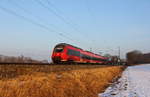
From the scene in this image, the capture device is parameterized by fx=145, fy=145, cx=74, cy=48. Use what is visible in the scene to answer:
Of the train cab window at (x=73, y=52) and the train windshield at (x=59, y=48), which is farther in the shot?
the train cab window at (x=73, y=52)

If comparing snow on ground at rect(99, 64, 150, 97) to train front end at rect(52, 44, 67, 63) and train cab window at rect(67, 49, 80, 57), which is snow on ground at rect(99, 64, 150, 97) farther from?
train cab window at rect(67, 49, 80, 57)

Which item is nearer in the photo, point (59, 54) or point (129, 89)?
point (129, 89)

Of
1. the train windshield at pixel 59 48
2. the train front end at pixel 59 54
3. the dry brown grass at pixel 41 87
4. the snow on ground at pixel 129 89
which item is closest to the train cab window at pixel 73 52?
the train front end at pixel 59 54

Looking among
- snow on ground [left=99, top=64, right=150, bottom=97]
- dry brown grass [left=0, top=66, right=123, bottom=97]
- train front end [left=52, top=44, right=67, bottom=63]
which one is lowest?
snow on ground [left=99, top=64, right=150, bottom=97]

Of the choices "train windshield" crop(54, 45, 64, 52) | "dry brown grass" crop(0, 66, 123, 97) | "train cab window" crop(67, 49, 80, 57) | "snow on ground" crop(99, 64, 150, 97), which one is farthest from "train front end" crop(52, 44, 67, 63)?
"dry brown grass" crop(0, 66, 123, 97)

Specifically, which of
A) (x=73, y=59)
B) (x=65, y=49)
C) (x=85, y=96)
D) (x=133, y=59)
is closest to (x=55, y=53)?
(x=65, y=49)

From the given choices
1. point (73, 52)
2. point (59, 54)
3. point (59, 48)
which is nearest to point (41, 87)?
point (59, 54)

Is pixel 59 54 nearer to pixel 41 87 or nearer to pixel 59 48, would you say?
pixel 59 48

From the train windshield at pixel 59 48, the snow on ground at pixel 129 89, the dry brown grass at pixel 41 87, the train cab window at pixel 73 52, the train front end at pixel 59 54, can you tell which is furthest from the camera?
the train cab window at pixel 73 52

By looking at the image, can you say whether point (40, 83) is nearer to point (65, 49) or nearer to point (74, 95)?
point (74, 95)

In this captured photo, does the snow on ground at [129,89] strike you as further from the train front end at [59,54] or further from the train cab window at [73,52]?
the train cab window at [73,52]

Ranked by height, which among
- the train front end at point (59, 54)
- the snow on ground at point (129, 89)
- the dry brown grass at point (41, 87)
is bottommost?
the snow on ground at point (129, 89)

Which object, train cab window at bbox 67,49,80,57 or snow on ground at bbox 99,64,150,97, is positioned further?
train cab window at bbox 67,49,80,57

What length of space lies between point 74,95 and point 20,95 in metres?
2.68
